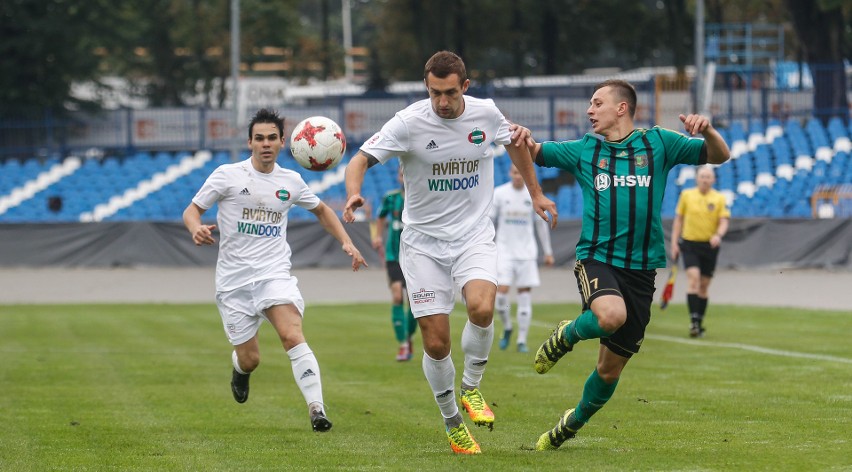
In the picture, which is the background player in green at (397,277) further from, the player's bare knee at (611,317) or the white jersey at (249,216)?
the player's bare knee at (611,317)

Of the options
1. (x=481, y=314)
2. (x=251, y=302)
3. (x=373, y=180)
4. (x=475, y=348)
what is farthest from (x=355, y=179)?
(x=373, y=180)

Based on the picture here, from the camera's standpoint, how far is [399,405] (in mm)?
10797

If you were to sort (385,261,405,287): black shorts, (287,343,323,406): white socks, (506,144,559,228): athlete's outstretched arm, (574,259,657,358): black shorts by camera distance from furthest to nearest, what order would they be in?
(385,261,405,287): black shorts, (287,343,323,406): white socks, (506,144,559,228): athlete's outstretched arm, (574,259,657,358): black shorts

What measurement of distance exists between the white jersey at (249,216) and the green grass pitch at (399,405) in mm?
1106

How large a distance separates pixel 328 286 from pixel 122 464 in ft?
66.9

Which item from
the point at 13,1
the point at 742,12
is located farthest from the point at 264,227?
the point at 742,12

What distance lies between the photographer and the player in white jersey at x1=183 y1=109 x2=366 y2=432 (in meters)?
9.68

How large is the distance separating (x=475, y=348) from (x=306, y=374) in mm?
1532

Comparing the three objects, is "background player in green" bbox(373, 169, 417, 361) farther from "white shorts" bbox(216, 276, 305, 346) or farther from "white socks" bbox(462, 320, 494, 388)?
"white socks" bbox(462, 320, 494, 388)

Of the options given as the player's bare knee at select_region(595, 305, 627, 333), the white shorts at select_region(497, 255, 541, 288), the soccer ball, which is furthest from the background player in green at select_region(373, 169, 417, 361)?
the player's bare knee at select_region(595, 305, 627, 333)

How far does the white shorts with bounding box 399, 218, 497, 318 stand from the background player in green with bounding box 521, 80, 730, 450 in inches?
29.0

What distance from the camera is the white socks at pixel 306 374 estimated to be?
9227 mm

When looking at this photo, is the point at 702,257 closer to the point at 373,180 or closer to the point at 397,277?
the point at 397,277

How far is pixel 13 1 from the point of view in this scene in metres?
44.7
